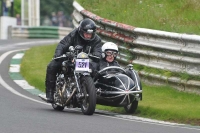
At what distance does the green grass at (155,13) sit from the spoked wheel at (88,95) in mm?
3359

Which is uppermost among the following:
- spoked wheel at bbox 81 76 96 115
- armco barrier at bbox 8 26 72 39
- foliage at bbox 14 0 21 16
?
foliage at bbox 14 0 21 16

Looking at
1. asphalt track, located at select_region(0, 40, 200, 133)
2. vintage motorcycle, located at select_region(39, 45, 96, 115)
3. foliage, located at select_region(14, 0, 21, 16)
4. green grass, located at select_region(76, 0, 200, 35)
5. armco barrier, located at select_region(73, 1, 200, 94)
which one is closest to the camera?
asphalt track, located at select_region(0, 40, 200, 133)

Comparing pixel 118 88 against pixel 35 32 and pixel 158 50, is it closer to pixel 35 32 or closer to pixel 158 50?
Answer: pixel 158 50

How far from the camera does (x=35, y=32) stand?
40.6 metres

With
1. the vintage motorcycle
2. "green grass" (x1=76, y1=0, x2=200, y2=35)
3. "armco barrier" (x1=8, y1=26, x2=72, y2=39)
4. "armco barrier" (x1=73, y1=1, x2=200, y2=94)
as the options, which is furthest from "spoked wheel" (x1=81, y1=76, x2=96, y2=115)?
"armco barrier" (x1=8, y1=26, x2=72, y2=39)

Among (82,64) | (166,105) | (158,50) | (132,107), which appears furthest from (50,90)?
(158,50)

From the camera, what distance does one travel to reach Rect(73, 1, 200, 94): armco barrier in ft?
46.0

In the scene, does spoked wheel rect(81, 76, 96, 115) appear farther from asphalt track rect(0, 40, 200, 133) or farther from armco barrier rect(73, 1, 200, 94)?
armco barrier rect(73, 1, 200, 94)

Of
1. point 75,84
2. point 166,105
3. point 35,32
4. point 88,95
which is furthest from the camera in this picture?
point 35,32

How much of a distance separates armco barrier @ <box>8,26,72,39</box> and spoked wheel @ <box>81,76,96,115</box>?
28018mm

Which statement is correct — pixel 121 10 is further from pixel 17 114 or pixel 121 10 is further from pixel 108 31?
pixel 17 114

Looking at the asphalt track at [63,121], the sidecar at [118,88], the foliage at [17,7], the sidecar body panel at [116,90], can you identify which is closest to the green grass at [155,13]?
the sidecar at [118,88]

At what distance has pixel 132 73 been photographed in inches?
520

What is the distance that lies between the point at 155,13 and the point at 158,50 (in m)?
2.75
